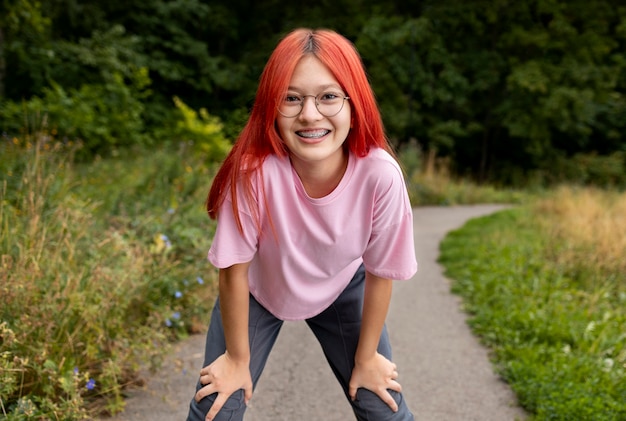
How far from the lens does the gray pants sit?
2.14m

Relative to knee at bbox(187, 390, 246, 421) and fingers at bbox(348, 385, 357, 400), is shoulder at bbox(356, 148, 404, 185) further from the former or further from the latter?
knee at bbox(187, 390, 246, 421)

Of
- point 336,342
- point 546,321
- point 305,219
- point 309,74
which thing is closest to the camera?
point 309,74

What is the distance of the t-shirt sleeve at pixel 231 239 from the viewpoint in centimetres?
199

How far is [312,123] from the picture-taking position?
1980mm

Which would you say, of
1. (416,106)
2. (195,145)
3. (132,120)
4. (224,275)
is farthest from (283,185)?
(416,106)

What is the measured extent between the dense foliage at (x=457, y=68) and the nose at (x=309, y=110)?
49.4 feet

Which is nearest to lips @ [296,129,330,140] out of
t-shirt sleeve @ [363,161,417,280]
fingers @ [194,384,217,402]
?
t-shirt sleeve @ [363,161,417,280]

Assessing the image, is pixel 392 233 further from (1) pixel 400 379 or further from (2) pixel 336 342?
(1) pixel 400 379


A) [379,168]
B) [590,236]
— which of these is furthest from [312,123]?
[590,236]

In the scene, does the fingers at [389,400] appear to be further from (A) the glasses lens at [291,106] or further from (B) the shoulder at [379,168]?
(A) the glasses lens at [291,106]

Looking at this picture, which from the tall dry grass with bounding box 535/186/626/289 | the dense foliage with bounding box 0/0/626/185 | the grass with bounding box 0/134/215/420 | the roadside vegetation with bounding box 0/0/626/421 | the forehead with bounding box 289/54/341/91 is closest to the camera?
the forehead with bounding box 289/54/341/91

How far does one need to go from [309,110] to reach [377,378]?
904 mm

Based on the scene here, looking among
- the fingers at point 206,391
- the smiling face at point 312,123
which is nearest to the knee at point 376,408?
the fingers at point 206,391

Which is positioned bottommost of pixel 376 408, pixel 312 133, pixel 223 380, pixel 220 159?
pixel 220 159
